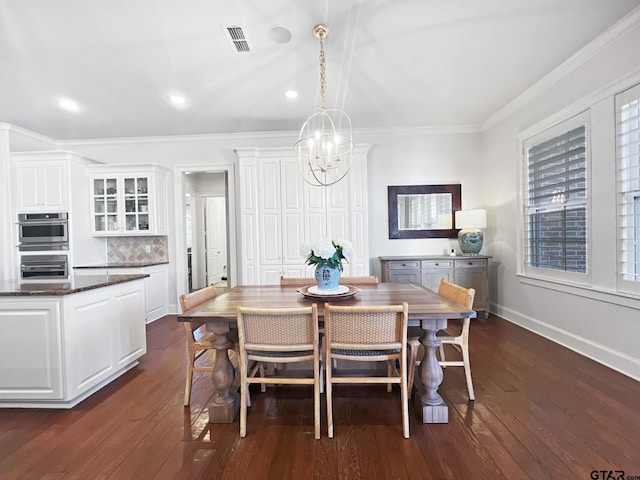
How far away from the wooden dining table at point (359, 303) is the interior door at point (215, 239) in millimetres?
5522

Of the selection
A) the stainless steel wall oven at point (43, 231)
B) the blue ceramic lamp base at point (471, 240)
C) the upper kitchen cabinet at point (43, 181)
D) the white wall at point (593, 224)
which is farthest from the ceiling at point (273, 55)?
the blue ceramic lamp base at point (471, 240)

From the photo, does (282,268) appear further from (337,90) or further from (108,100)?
(108,100)

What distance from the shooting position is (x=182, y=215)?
16.1 ft

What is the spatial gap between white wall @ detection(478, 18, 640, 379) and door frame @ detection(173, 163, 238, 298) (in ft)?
13.0

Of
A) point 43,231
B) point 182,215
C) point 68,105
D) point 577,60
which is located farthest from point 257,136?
point 577,60

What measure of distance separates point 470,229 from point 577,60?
85.2 inches

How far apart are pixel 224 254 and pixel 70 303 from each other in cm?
630

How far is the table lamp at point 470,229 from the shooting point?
421cm

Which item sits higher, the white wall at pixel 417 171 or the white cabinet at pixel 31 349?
the white wall at pixel 417 171

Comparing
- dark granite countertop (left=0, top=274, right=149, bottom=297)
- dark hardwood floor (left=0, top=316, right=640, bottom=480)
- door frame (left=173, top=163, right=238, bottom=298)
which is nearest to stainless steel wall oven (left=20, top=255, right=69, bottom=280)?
door frame (left=173, top=163, right=238, bottom=298)

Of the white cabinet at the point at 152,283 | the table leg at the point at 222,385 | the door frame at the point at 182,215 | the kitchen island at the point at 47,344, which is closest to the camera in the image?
the table leg at the point at 222,385

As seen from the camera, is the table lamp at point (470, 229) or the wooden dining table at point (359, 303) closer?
the wooden dining table at point (359, 303)

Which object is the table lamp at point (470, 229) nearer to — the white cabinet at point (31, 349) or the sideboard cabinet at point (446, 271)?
the sideboard cabinet at point (446, 271)

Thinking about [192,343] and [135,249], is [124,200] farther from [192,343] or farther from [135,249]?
[192,343]
